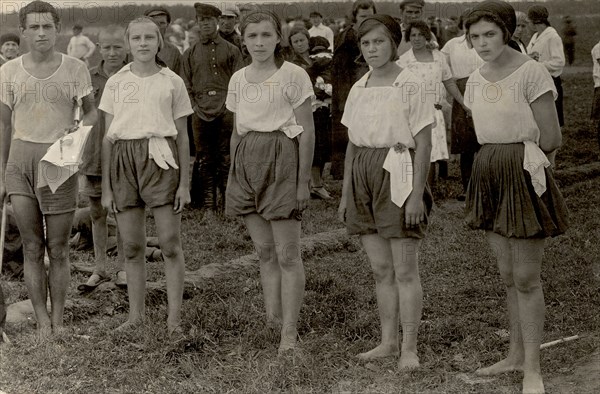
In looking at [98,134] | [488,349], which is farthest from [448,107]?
[488,349]

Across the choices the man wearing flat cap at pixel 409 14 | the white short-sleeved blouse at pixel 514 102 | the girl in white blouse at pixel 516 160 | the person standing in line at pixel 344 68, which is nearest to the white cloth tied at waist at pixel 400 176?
the girl in white blouse at pixel 516 160

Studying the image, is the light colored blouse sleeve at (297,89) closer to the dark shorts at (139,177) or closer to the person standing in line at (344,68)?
the dark shorts at (139,177)

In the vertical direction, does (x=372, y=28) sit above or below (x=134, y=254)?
above

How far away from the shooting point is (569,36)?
2188cm

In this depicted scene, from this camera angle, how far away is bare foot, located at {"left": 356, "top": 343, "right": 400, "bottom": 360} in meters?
4.80

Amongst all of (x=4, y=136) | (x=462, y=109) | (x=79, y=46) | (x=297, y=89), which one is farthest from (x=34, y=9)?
(x=79, y=46)

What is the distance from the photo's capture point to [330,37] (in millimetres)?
17578

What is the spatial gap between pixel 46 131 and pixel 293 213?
1554 mm

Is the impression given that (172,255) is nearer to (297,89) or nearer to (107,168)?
(107,168)

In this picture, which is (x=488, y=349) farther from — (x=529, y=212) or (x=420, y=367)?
(x=529, y=212)

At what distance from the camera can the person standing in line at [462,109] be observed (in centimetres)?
884

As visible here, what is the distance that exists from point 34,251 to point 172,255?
858mm

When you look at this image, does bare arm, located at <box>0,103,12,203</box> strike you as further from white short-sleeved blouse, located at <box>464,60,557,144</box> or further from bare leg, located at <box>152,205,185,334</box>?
white short-sleeved blouse, located at <box>464,60,557,144</box>

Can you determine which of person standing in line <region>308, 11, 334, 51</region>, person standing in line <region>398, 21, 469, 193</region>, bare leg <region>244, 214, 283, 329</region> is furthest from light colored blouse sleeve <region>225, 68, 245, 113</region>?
person standing in line <region>308, 11, 334, 51</region>
